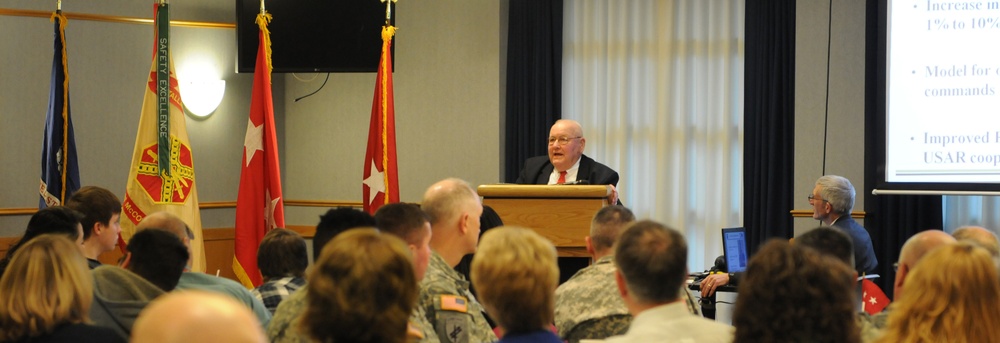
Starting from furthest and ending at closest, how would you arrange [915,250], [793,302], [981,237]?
1. [981,237]
2. [915,250]
3. [793,302]

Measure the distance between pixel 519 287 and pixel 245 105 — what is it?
6.28 meters

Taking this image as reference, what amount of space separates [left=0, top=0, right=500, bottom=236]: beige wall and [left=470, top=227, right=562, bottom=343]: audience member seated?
18.7 feet

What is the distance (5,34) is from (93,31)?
0.59 m

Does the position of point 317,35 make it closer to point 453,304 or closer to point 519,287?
point 453,304

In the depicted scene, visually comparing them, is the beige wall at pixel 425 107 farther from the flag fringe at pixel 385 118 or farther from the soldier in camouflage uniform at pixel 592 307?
the soldier in camouflage uniform at pixel 592 307

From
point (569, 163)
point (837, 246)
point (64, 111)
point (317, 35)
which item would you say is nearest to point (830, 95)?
point (569, 163)

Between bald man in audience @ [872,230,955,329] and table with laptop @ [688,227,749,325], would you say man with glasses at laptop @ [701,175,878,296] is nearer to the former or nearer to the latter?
table with laptop @ [688,227,749,325]

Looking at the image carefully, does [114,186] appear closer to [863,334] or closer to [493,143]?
[493,143]

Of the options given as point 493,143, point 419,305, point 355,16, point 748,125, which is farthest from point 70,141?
point 748,125

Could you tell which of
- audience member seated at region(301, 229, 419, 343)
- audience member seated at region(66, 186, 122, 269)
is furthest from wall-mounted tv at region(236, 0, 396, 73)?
audience member seated at region(301, 229, 419, 343)

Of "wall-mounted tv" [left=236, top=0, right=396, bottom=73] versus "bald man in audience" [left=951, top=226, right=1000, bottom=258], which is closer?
"bald man in audience" [left=951, top=226, right=1000, bottom=258]

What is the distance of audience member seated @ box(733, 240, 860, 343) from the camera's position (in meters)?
2.30

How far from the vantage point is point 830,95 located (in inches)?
285

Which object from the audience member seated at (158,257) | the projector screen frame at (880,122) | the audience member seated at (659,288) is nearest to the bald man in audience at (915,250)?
the audience member seated at (659,288)
